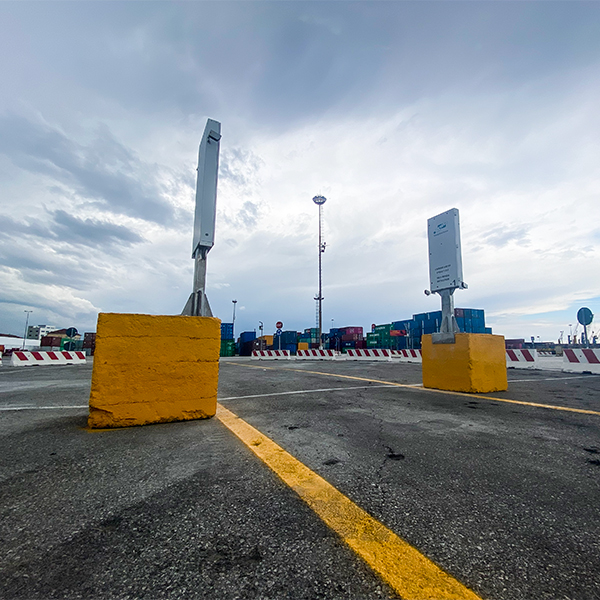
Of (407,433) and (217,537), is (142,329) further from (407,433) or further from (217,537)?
(407,433)

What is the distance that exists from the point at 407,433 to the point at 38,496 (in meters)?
2.62

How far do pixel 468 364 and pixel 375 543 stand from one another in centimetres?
487

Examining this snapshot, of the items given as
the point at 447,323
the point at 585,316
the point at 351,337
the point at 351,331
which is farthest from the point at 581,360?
the point at 351,331

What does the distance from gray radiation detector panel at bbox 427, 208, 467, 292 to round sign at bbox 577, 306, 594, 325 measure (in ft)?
45.0

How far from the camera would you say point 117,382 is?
3166 millimetres

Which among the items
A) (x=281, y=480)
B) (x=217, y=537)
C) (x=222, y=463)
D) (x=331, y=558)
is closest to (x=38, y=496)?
(x=222, y=463)

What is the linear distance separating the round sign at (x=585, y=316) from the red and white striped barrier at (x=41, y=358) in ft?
81.9

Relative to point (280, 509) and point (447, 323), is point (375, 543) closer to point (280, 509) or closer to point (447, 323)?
point (280, 509)

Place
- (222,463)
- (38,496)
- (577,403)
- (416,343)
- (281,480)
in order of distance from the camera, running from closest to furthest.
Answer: (38,496) < (281,480) < (222,463) < (577,403) < (416,343)

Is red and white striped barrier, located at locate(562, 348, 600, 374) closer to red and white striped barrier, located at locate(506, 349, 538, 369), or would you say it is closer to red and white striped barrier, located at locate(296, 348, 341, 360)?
red and white striped barrier, located at locate(506, 349, 538, 369)

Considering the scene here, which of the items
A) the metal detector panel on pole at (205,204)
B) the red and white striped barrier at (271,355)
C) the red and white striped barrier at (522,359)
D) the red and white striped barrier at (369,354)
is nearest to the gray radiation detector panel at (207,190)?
the metal detector panel on pole at (205,204)

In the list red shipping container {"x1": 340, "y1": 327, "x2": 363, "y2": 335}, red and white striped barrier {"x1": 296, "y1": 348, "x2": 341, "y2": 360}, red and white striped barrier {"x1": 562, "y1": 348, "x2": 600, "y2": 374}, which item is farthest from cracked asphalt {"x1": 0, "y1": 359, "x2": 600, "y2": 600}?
red shipping container {"x1": 340, "y1": 327, "x2": 363, "y2": 335}

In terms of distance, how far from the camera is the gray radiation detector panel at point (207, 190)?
4312 millimetres

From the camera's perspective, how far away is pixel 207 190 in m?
4.50
